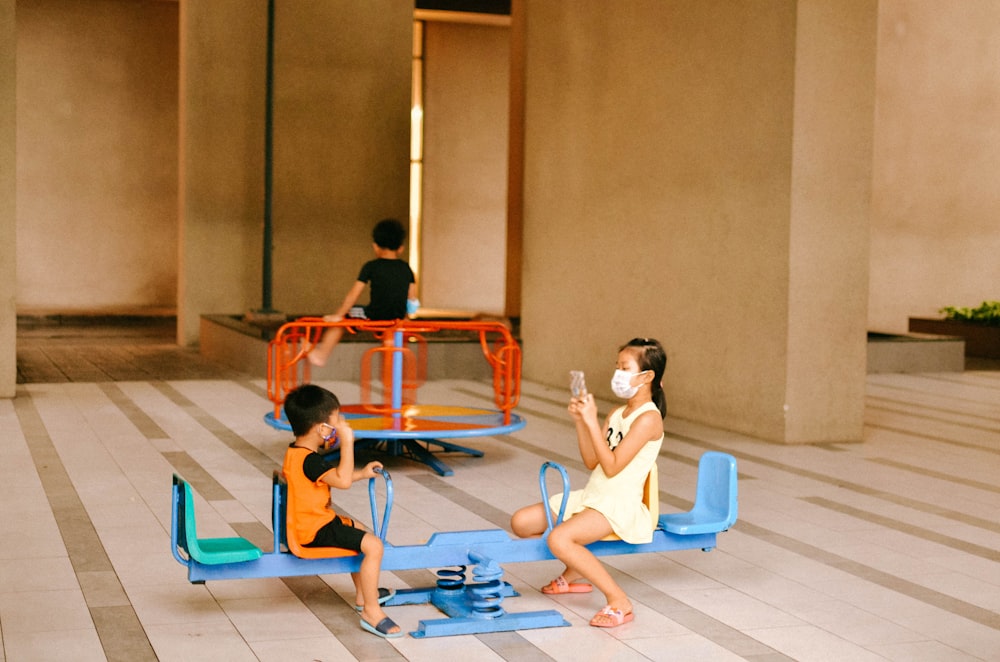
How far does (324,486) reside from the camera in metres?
5.09

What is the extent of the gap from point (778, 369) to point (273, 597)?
577 centimetres

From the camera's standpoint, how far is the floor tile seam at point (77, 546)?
4.89 meters

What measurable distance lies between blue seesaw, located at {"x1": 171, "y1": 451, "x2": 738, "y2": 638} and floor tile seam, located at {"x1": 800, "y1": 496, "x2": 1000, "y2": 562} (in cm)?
185

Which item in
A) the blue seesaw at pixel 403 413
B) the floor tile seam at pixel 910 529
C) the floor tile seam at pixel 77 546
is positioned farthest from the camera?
the blue seesaw at pixel 403 413

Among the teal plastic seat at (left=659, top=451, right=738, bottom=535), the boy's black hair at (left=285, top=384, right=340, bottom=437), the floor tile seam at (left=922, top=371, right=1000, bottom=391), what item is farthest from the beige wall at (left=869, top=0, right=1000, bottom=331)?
the boy's black hair at (left=285, top=384, right=340, bottom=437)

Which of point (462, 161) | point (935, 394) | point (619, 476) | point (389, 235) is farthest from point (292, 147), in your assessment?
point (619, 476)

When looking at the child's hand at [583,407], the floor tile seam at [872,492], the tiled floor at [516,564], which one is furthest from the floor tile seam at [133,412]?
the child's hand at [583,407]

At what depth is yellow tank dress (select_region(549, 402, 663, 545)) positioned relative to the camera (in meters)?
5.30

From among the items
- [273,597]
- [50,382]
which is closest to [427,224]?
[50,382]

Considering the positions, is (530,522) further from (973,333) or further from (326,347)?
(973,333)

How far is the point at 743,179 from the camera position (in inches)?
416

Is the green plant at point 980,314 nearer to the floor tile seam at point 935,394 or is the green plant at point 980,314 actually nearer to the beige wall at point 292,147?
the floor tile seam at point 935,394

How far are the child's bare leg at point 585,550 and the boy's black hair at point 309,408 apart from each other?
1.05 m

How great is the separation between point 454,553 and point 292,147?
13.3m
